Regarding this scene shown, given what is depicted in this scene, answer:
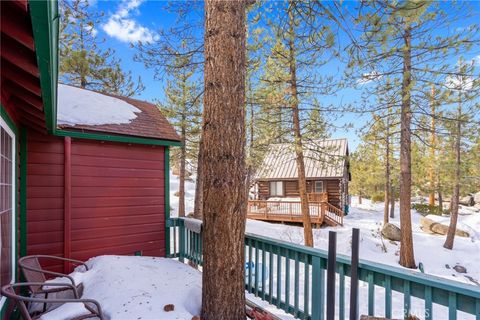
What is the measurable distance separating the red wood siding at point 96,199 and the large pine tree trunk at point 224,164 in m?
2.60

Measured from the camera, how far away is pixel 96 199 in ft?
14.0

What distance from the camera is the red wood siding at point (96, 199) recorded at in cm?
384

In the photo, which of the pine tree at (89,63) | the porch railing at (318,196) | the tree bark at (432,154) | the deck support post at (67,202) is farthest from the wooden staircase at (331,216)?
the deck support post at (67,202)

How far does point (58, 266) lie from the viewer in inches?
156

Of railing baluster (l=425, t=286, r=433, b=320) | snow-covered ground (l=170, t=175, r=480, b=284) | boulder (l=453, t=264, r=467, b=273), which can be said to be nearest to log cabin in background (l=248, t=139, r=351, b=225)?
snow-covered ground (l=170, t=175, r=480, b=284)

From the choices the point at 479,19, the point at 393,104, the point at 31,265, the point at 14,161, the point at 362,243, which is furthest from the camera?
the point at 362,243

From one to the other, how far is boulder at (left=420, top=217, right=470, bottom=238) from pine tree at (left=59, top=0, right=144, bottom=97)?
15064 millimetres

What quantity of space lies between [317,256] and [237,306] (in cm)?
86

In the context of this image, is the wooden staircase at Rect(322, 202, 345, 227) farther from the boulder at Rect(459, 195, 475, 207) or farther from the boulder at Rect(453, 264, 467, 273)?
the boulder at Rect(459, 195, 475, 207)

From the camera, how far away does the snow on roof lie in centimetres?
418

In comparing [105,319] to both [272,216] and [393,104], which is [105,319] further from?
[272,216]

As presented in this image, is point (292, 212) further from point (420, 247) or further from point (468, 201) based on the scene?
point (468, 201)

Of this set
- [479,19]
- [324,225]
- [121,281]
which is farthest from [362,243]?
[121,281]

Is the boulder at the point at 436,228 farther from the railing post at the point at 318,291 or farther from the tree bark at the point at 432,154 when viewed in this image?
the railing post at the point at 318,291
